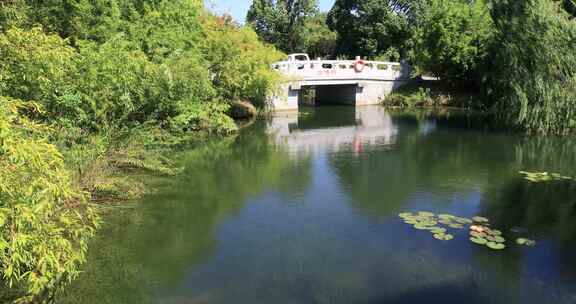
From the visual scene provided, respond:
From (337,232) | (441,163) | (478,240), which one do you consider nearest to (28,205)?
(337,232)

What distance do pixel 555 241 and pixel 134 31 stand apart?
36.8ft

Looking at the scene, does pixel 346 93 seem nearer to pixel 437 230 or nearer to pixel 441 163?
pixel 441 163

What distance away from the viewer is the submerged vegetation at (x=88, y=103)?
387 cm

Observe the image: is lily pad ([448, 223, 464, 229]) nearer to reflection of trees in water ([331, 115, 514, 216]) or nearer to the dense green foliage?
reflection of trees in water ([331, 115, 514, 216])

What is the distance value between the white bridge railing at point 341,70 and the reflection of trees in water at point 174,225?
36.0ft

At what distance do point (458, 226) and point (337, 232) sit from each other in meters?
1.95

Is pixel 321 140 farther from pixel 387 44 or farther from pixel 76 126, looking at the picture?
pixel 387 44

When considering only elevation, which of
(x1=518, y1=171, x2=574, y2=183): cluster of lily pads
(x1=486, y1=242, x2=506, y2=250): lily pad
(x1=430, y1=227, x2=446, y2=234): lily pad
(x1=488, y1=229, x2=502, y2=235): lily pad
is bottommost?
(x1=486, y1=242, x2=506, y2=250): lily pad

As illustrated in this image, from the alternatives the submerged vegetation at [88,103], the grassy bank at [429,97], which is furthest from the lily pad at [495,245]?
the grassy bank at [429,97]

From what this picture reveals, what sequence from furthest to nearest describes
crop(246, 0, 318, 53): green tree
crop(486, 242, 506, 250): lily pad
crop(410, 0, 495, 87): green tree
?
crop(246, 0, 318, 53): green tree, crop(410, 0, 495, 87): green tree, crop(486, 242, 506, 250): lily pad

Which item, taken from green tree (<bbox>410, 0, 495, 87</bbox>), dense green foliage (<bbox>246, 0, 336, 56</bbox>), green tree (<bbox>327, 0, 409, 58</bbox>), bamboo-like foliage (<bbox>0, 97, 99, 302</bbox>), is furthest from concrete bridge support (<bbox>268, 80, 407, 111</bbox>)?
bamboo-like foliage (<bbox>0, 97, 99, 302</bbox>)

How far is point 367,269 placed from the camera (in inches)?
270

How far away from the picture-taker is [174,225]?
8.53 metres

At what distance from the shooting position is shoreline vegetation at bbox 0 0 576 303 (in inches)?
159
